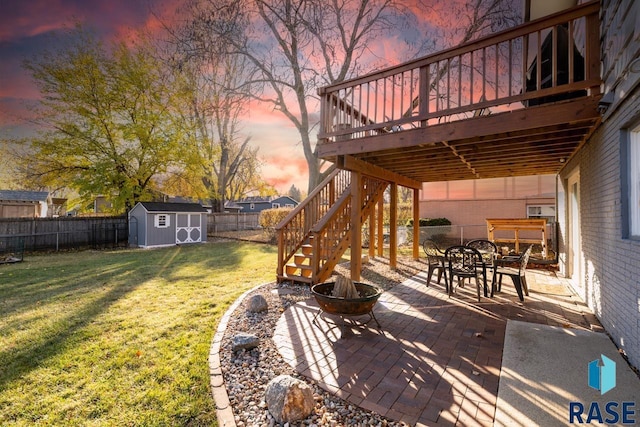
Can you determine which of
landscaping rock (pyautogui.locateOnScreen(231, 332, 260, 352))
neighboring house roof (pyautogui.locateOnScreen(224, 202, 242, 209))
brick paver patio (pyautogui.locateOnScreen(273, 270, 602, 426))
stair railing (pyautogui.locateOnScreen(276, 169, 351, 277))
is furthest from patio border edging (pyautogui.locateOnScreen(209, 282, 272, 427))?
neighboring house roof (pyautogui.locateOnScreen(224, 202, 242, 209))

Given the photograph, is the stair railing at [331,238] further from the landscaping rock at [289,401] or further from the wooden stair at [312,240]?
the landscaping rock at [289,401]

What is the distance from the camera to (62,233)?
11.8m

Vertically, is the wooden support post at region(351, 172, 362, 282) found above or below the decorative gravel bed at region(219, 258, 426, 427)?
above

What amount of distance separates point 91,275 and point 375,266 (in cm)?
738

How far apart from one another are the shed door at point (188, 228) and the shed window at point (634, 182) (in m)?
15.7

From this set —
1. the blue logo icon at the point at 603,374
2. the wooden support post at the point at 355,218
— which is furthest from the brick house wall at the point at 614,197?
the wooden support post at the point at 355,218

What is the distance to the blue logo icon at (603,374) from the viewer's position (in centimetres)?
235

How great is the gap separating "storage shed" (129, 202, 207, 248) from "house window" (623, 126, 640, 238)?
15.1 meters

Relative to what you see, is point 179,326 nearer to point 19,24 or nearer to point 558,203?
point 558,203

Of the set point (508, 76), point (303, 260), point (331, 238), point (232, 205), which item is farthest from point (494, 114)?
point (232, 205)

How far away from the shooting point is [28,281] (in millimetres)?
6430

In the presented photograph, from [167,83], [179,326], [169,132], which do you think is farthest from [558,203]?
[167,83]

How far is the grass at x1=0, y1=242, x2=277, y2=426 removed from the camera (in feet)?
7.29

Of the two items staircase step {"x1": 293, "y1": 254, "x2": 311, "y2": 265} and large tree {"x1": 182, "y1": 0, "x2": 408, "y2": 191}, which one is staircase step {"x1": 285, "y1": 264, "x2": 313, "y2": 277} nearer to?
staircase step {"x1": 293, "y1": 254, "x2": 311, "y2": 265}
